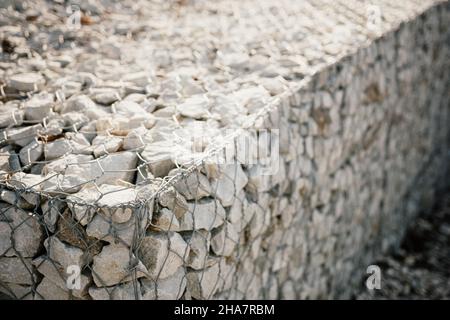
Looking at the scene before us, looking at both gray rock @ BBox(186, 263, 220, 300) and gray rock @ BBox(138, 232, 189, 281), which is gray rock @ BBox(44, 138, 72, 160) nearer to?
gray rock @ BBox(138, 232, 189, 281)

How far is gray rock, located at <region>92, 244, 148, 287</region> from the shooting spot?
1519mm

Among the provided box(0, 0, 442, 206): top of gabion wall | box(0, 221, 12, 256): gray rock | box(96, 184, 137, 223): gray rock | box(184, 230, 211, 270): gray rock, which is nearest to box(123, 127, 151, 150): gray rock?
box(0, 0, 442, 206): top of gabion wall

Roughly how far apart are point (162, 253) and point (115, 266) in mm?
160

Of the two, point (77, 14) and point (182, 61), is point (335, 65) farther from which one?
point (77, 14)

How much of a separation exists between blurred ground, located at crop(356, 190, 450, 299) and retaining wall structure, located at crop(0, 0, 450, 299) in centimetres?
15

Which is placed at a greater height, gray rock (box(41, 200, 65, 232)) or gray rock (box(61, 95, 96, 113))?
gray rock (box(61, 95, 96, 113))

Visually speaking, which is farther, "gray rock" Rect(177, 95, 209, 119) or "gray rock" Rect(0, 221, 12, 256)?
"gray rock" Rect(177, 95, 209, 119)

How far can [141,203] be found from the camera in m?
1.48

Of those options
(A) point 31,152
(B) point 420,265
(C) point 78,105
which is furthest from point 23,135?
(B) point 420,265

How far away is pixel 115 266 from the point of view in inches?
60.0

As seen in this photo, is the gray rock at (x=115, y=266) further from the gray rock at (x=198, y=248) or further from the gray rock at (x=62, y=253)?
the gray rock at (x=198, y=248)

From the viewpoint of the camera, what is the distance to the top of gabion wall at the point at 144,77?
1.70 m

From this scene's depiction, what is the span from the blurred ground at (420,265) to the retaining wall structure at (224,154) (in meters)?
0.15

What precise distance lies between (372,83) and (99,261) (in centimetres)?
219
